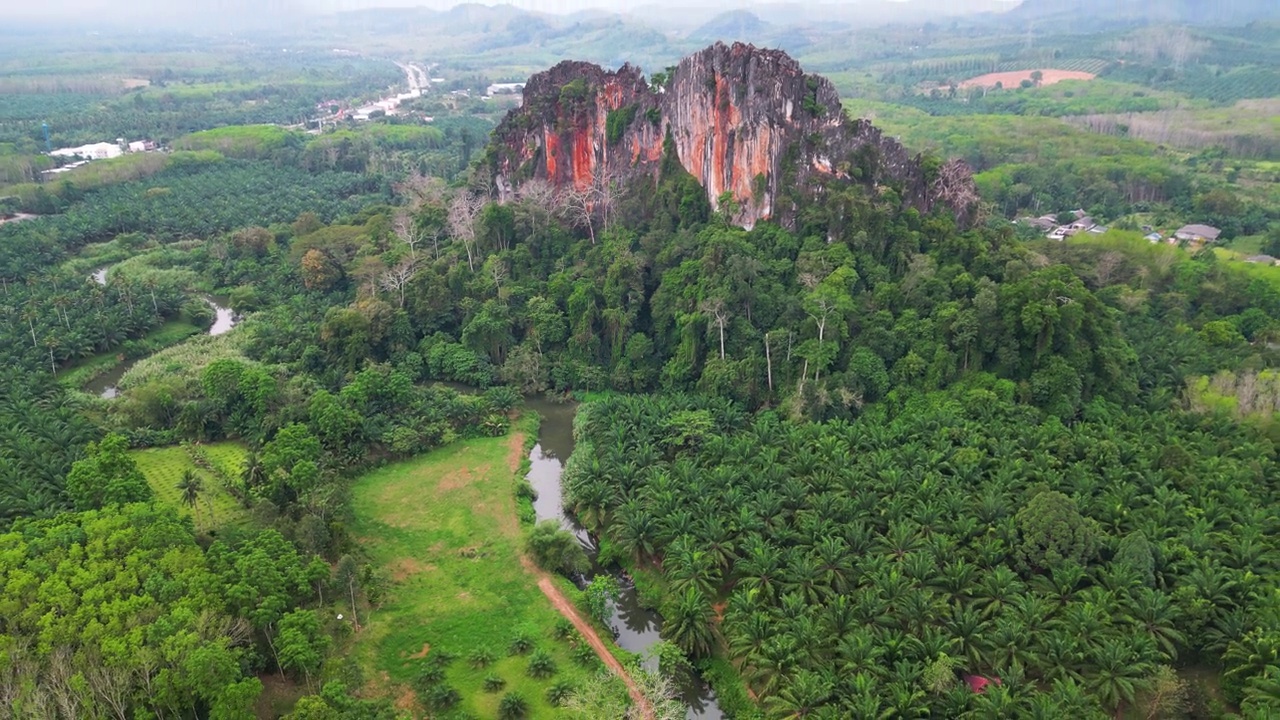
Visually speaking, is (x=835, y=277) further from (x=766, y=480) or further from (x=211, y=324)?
(x=211, y=324)

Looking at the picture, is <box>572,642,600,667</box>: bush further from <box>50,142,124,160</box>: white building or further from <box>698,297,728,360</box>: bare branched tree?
<box>50,142,124,160</box>: white building

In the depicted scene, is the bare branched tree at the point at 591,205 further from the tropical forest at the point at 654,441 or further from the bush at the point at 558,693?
the bush at the point at 558,693

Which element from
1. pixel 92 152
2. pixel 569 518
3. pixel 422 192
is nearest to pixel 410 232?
pixel 422 192

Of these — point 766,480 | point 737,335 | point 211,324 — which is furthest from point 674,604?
point 211,324

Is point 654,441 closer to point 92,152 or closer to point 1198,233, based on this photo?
point 1198,233

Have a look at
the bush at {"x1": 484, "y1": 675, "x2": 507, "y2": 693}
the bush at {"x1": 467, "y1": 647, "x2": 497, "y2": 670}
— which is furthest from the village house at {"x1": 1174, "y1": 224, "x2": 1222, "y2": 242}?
the bush at {"x1": 484, "y1": 675, "x2": 507, "y2": 693}

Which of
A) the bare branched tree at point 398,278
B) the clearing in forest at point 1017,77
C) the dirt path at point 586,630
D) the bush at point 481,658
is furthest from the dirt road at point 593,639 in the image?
the clearing in forest at point 1017,77
